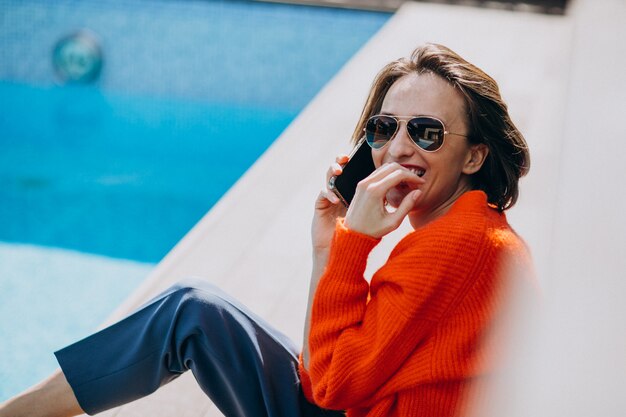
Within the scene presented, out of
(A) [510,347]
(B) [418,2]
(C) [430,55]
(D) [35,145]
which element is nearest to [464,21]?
(B) [418,2]

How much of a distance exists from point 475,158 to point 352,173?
1.21 ft

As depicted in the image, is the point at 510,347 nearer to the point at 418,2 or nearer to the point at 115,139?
the point at 115,139

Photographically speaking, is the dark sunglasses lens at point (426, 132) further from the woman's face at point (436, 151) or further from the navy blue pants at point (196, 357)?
the navy blue pants at point (196, 357)

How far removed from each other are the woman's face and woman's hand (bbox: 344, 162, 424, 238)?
0.11 m

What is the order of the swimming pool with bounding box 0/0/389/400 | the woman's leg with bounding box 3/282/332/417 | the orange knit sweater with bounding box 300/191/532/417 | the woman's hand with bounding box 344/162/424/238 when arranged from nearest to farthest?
the orange knit sweater with bounding box 300/191/532/417, the woman's hand with bounding box 344/162/424/238, the woman's leg with bounding box 3/282/332/417, the swimming pool with bounding box 0/0/389/400

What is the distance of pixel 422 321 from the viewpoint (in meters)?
1.65

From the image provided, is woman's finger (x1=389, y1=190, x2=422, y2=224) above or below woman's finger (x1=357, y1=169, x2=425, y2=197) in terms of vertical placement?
below

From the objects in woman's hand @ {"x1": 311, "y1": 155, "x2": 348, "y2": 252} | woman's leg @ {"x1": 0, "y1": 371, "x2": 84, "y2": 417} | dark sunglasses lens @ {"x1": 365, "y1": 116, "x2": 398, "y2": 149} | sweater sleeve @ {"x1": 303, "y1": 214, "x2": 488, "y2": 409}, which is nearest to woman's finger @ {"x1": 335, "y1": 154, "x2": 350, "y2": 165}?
woman's hand @ {"x1": 311, "y1": 155, "x2": 348, "y2": 252}

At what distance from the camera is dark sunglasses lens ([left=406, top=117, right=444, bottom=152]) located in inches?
73.5

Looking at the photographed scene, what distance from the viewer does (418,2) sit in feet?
30.2

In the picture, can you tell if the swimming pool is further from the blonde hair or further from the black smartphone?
the blonde hair

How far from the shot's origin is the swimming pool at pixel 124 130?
483cm

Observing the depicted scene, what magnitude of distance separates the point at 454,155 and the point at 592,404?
1.17 meters

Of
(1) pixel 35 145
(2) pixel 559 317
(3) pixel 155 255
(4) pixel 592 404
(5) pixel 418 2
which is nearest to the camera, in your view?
(4) pixel 592 404
